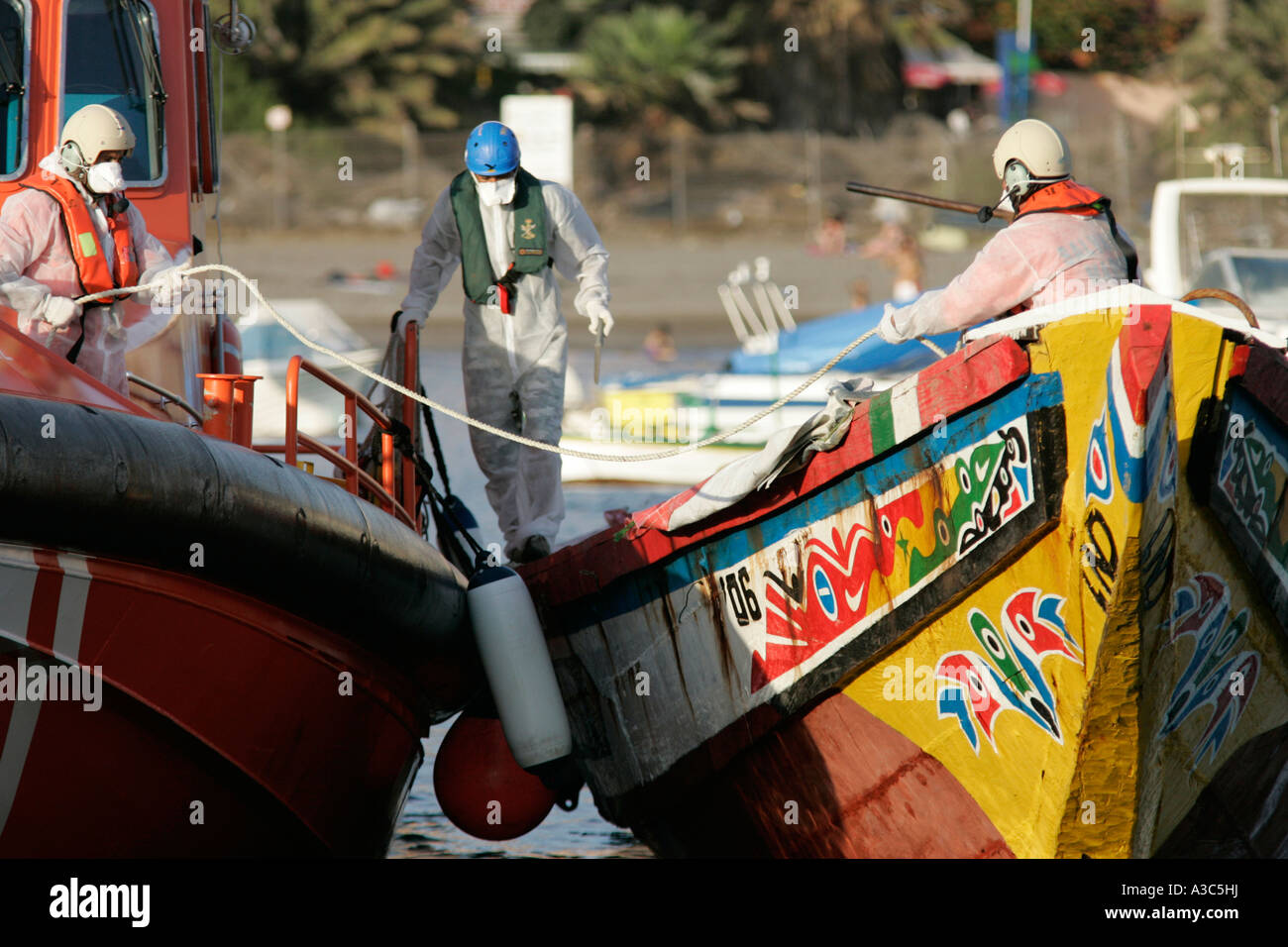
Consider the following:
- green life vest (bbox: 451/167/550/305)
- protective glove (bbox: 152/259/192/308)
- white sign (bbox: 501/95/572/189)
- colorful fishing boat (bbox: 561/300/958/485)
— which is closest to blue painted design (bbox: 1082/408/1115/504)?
protective glove (bbox: 152/259/192/308)

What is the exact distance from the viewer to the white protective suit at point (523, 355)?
24.9ft

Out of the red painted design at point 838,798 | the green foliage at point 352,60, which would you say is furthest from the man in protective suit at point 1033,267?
the green foliage at point 352,60

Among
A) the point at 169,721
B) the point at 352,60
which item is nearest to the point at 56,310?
the point at 169,721

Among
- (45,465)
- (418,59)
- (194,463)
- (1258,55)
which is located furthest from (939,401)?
(1258,55)

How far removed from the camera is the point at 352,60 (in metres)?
33.4

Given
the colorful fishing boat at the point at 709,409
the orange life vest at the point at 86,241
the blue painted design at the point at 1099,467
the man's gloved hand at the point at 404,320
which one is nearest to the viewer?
the blue painted design at the point at 1099,467

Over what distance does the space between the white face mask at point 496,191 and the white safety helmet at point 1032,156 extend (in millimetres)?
2350

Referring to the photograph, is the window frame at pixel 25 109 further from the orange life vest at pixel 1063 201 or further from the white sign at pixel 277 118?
the white sign at pixel 277 118

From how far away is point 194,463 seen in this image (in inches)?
193

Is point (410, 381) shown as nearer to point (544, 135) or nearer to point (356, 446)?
point (356, 446)

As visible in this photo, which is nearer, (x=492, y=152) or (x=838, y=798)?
(x=838, y=798)

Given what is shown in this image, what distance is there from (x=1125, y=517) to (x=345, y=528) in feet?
7.23

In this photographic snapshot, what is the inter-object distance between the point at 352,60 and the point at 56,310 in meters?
28.9

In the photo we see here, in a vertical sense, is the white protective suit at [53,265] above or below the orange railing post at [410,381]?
above
